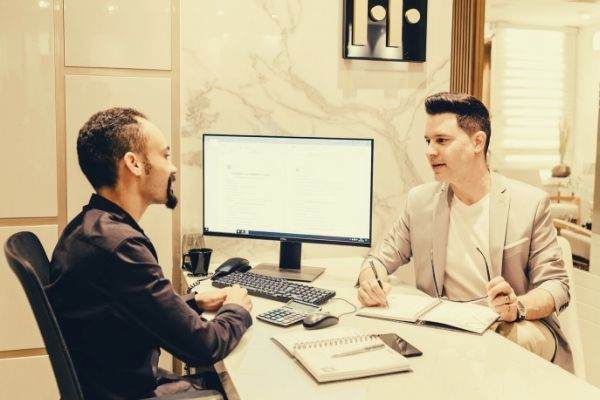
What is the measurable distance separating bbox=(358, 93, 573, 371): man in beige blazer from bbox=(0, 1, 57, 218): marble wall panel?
4.41 ft

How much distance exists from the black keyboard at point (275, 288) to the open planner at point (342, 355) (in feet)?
1.27

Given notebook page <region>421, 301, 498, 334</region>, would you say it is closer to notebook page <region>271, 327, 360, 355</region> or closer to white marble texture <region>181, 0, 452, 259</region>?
notebook page <region>271, 327, 360, 355</region>

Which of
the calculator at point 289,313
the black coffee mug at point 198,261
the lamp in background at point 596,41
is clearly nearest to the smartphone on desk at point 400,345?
the calculator at point 289,313

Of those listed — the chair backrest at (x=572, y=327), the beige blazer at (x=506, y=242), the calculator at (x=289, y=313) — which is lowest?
the chair backrest at (x=572, y=327)

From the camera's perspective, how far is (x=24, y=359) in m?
2.43

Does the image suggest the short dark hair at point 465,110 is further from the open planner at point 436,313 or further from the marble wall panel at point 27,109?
the marble wall panel at point 27,109

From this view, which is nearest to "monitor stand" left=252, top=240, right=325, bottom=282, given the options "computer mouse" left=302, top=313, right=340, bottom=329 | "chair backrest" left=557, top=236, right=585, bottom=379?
"computer mouse" left=302, top=313, right=340, bottom=329

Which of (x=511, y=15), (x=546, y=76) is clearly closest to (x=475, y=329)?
(x=511, y=15)

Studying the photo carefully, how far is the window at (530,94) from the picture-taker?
27.8 feet

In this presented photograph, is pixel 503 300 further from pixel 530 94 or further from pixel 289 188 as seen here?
pixel 530 94

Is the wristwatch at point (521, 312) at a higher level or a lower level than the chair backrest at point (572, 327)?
higher

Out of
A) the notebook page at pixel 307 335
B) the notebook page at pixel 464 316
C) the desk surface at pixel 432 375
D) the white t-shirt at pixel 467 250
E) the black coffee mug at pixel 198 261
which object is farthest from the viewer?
the black coffee mug at pixel 198 261

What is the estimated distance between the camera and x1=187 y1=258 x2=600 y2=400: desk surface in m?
1.24

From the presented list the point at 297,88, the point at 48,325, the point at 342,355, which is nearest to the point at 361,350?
the point at 342,355
